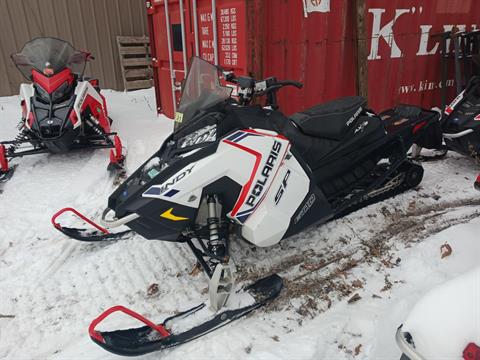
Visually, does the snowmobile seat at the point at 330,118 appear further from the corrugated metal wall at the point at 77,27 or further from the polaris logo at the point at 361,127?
the corrugated metal wall at the point at 77,27

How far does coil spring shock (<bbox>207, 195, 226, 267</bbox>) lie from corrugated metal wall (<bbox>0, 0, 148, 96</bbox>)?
712 centimetres

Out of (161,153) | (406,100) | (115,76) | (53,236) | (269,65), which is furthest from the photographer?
(115,76)

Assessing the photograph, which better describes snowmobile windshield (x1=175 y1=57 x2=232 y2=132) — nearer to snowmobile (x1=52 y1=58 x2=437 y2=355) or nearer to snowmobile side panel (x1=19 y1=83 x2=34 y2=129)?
snowmobile (x1=52 y1=58 x2=437 y2=355)

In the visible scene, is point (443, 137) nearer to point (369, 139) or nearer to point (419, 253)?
point (369, 139)

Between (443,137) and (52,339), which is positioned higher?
(443,137)

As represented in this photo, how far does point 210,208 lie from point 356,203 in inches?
62.0

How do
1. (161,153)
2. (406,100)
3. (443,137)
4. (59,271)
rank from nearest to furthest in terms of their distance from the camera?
(161,153) < (59,271) < (443,137) < (406,100)

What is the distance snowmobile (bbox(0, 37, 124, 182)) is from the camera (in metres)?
4.22

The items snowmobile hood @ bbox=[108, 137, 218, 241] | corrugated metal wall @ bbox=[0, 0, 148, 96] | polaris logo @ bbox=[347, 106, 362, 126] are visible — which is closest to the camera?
snowmobile hood @ bbox=[108, 137, 218, 241]

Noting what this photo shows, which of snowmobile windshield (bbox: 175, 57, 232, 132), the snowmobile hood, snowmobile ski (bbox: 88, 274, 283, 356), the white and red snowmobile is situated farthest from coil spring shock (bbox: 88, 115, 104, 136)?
the white and red snowmobile

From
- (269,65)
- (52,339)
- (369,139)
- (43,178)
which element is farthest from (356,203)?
(43,178)

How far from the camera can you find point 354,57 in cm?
462

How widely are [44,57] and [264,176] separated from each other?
3791mm

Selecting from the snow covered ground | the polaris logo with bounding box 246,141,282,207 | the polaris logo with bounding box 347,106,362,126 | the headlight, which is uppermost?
the headlight
